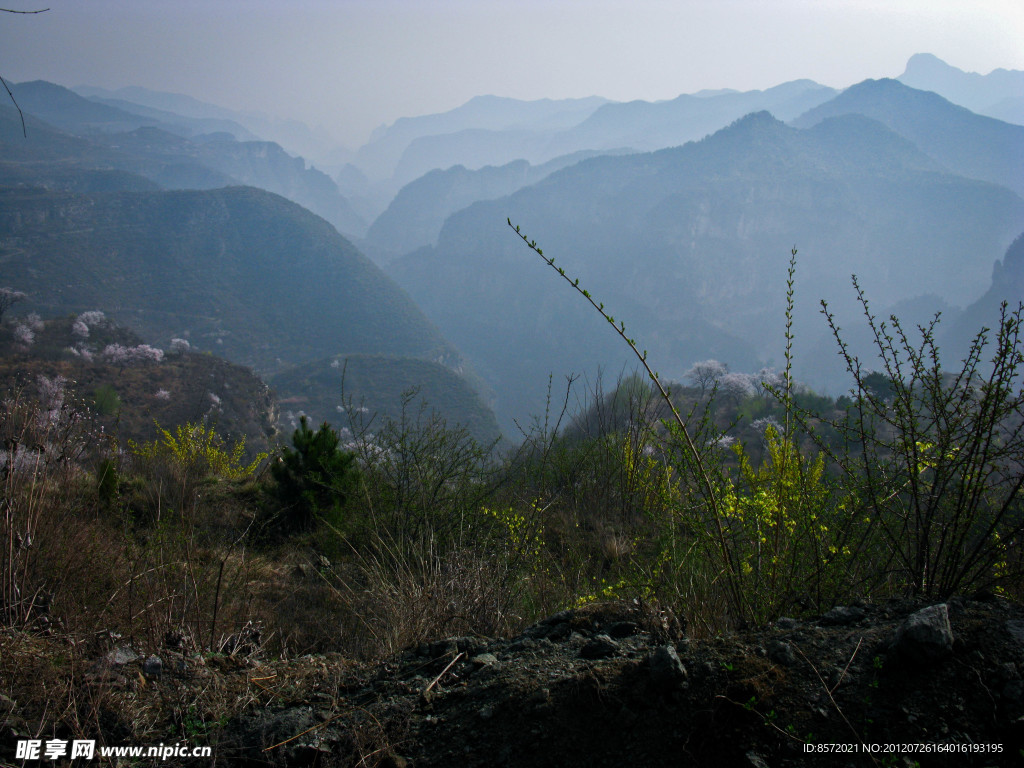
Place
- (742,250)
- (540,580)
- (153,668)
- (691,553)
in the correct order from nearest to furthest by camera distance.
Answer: (153,668)
(691,553)
(540,580)
(742,250)

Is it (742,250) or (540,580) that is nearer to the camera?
(540,580)

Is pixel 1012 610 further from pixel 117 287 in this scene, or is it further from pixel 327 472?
pixel 117 287

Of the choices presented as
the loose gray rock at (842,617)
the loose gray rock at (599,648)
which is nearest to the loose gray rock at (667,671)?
the loose gray rock at (599,648)

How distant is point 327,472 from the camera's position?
282 inches

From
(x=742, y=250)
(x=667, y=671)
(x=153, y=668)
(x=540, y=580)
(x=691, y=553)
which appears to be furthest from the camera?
(x=742, y=250)

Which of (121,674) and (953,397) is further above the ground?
(953,397)

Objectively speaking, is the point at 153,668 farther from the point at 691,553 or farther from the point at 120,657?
the point at 691,553

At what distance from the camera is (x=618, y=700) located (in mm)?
1796

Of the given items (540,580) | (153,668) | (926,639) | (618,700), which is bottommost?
(540,580)

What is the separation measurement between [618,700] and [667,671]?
0.20 m

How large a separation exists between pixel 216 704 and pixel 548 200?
186 meters

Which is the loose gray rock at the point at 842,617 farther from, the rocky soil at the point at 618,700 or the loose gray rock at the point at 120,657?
the loose gray rock at the point at 120,657

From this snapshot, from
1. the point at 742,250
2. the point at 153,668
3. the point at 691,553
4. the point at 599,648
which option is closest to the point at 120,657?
the point at 153,668

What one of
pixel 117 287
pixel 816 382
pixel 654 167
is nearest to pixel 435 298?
pixel 654 167
